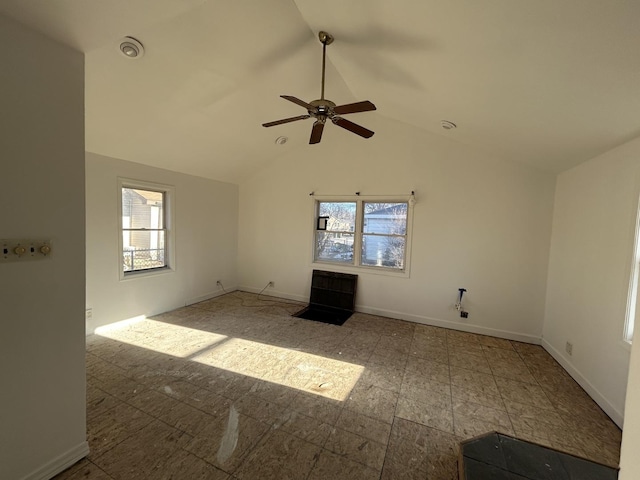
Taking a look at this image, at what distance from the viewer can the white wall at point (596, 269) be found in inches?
86.0

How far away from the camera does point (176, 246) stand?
4.40m

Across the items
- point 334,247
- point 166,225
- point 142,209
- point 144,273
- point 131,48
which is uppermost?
point 131,48

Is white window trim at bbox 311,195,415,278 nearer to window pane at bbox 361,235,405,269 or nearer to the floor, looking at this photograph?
window pane at bbox 361,235,405,269

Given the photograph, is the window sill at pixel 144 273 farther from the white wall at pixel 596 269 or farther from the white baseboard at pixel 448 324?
the white wall at pixel 596 269

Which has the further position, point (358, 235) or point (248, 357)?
point (358, 235)

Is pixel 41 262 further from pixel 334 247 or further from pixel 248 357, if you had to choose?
pixel 334 247

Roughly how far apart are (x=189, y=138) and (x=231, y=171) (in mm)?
1308

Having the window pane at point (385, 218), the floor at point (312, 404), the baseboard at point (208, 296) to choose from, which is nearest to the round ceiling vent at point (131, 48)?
the floor at point (312, 404)

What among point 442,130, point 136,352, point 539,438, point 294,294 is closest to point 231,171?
point 294,294

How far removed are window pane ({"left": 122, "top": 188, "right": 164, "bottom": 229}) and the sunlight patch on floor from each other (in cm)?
144

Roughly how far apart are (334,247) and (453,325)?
231 centimetres

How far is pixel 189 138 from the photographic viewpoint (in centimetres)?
364

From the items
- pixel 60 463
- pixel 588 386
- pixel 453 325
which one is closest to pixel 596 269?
pixel 588 386

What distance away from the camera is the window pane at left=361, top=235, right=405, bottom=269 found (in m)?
4.45
